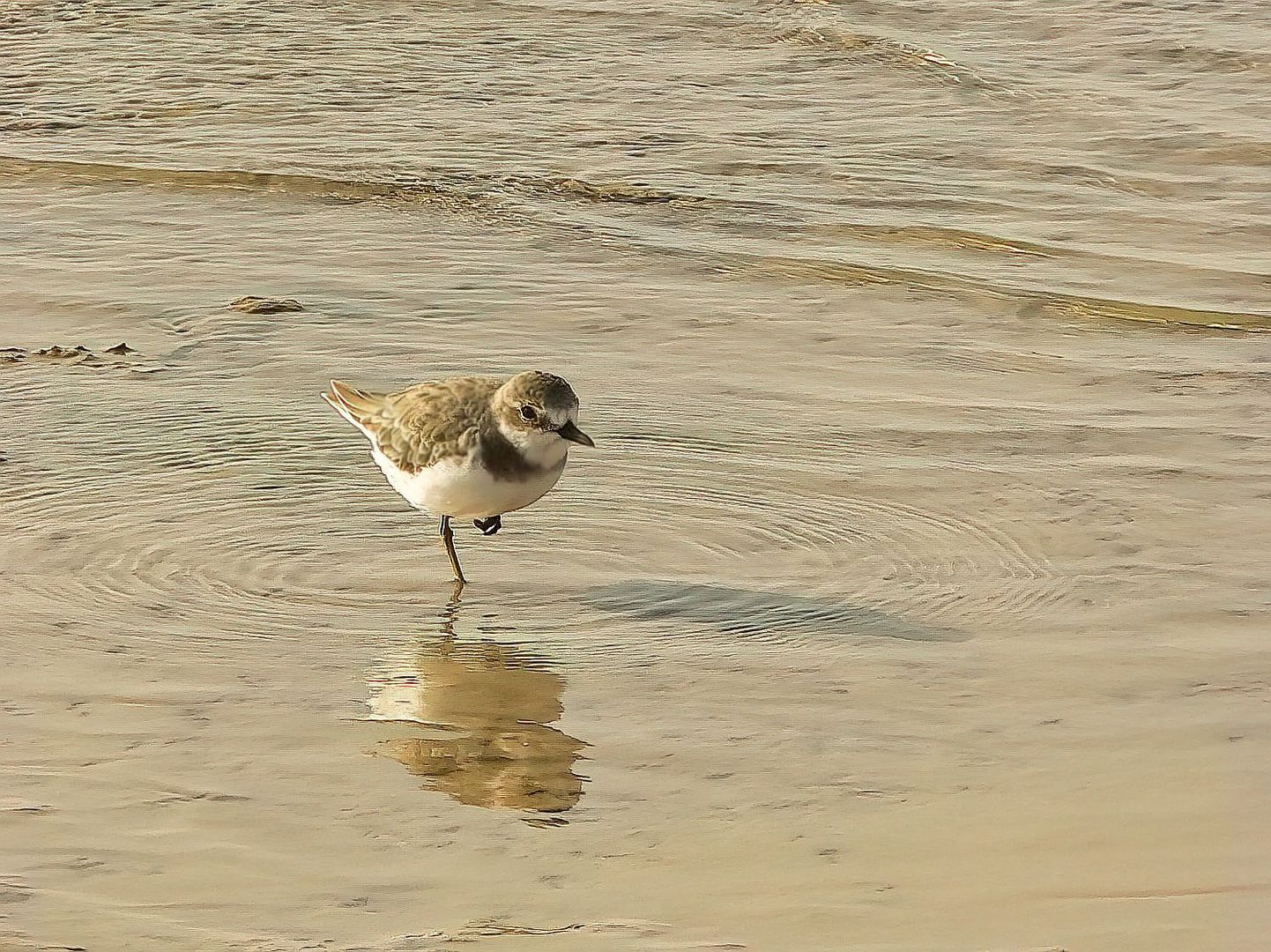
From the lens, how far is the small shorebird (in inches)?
238

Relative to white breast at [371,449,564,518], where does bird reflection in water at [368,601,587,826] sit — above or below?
below

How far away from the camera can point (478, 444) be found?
6.11 m

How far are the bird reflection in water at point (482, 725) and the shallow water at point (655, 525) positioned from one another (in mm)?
19

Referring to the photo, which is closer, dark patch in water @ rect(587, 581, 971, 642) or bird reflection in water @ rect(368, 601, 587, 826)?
bird reflection in water @ rect(368, 601, 587, 826)

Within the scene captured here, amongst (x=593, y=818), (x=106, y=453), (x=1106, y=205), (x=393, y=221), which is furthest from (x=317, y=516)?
(x=1106, y=205)

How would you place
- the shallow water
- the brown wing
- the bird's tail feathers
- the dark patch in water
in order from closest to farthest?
1. the shallow water
2. the dark patch in water
3. the brown wing
4. the bird's tail feathers

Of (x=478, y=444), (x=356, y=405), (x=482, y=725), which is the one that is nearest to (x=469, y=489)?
(x=478, y=444)

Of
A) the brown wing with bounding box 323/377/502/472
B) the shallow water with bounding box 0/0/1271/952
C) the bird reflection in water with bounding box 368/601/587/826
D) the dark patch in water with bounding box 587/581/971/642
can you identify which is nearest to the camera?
the shallow water with bounding box 0/0/1271/952

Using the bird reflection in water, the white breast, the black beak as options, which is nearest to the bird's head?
the black beak

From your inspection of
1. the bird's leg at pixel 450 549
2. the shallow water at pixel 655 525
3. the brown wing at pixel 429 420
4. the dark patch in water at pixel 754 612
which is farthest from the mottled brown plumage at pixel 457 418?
the dark patch in water at pixel 754 612

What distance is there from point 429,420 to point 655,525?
2.93 ft

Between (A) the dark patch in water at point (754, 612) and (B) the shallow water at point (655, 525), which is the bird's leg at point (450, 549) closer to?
(B) the shallow water at point (655, 525)

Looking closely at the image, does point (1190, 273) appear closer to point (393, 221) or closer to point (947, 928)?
point (393, 221)

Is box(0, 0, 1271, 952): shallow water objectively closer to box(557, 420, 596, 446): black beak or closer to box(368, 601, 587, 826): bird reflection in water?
box(368, 601, 587, 826): bird reflection in water
